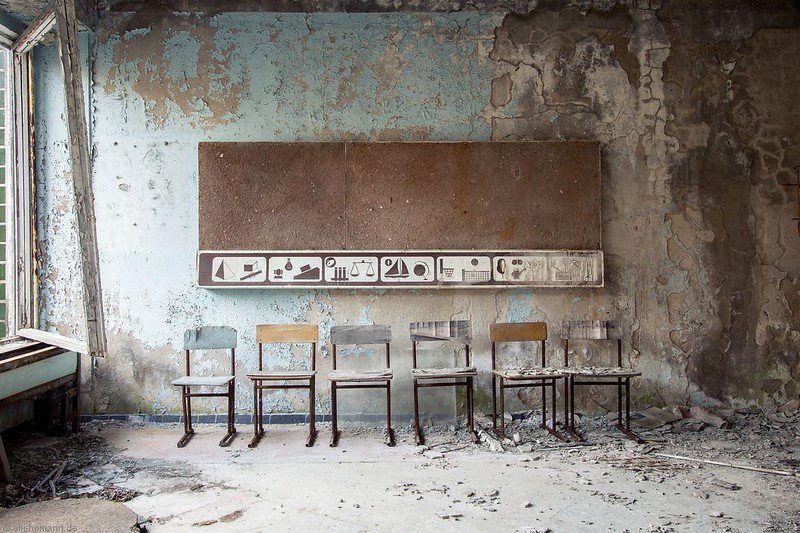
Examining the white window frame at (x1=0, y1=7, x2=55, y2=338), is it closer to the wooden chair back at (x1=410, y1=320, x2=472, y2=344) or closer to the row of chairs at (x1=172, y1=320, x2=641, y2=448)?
the row of chairs at (x1=172, y1=320, x2=641, y2=448)

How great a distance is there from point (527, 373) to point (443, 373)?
60 cm

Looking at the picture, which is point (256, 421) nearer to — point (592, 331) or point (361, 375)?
point (361, 375)

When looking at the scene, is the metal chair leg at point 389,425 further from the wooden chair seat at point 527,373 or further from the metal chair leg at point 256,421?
the metal chair leg at point 256,421

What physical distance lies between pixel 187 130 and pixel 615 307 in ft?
12.2

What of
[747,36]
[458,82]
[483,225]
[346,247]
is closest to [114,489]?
[346,247]

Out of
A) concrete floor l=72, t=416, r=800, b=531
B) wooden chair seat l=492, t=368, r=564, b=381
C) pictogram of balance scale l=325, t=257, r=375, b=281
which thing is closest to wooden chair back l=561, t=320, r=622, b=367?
wooden chair seat l=492, t=368, r=564, b=381

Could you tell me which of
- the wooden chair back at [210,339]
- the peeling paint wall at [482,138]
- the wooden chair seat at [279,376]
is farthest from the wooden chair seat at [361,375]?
the wooden chair back at [210,339]

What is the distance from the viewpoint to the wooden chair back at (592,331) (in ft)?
16.4

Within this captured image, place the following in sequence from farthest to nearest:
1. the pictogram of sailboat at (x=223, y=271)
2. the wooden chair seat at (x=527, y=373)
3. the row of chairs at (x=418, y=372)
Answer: the pictogram of sailboat at (x=223, y=271)
the row of chairs at (x=418, y=372)
the wooden chair seat at (x=527, y=373)

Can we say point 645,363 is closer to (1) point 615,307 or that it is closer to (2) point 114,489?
(1) point 615,307

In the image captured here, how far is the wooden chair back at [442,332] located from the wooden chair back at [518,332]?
19 centimetres

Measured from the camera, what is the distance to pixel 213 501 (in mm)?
3424

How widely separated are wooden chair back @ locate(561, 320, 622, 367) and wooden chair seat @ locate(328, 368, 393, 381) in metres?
1.42

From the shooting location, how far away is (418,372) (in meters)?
4.72
